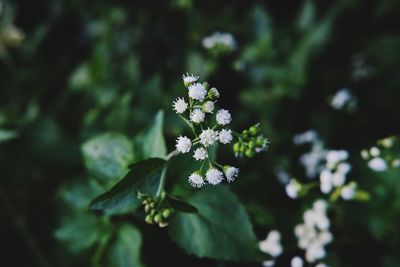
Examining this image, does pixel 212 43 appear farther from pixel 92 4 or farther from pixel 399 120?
pixel 92 4

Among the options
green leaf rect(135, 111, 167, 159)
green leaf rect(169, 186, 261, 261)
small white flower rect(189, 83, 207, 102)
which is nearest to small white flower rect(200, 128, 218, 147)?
small white flower rect(189, 83, 207, 102)

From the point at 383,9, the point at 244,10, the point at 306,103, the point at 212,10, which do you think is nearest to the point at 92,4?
the point at 212,10

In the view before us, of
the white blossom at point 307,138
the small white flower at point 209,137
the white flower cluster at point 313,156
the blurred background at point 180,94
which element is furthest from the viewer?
the white blossom at point 307,138

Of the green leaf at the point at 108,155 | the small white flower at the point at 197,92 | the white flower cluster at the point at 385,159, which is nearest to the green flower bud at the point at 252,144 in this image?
the small white flower at the point at 197,92

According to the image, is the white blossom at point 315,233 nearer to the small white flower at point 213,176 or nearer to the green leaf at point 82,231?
the small white flower at point 213,176

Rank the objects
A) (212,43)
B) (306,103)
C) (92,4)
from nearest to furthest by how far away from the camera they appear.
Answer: (212,43) → (306,103) → (92,4)

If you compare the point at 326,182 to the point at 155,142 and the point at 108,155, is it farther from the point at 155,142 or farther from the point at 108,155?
the point at 108,155
